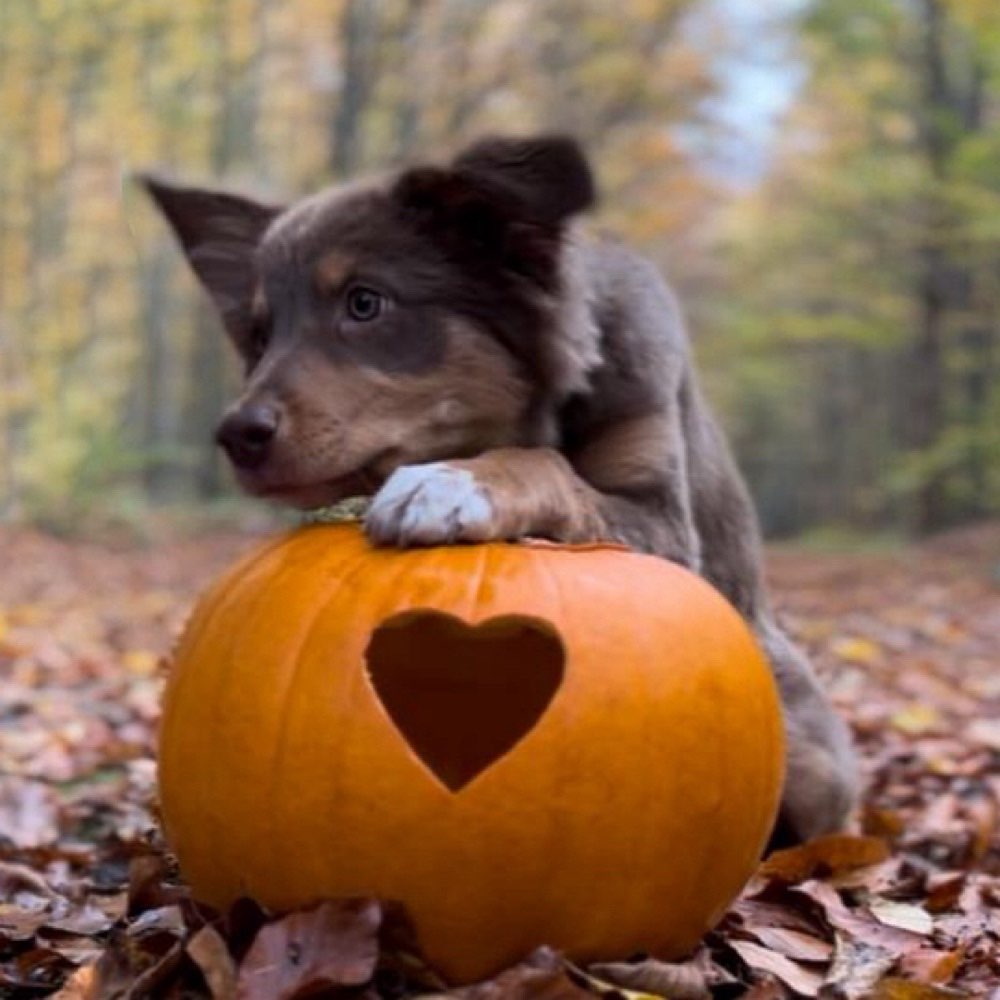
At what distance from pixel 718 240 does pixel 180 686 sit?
33.1 metres

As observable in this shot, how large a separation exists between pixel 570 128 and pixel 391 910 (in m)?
16.9

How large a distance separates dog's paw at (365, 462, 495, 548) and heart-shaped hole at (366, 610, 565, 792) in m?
0.19

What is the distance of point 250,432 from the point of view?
10.8ft

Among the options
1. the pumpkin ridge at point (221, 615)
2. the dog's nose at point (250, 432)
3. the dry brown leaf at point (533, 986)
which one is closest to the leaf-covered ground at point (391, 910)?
the dry brown leaf at point (533, 986)

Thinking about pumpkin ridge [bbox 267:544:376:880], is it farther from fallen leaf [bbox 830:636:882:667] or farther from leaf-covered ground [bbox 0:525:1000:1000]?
fallen leaf [bbox 830:636:882:667]

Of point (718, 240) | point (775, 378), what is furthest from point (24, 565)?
point (775, 378)

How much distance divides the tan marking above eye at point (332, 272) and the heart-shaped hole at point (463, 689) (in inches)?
40.7

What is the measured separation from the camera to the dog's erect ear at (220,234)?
13.7 feet

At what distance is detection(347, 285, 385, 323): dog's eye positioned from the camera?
11.8 feet

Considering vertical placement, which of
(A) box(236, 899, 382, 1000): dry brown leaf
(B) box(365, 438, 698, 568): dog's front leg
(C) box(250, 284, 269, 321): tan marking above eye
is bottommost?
(A) box(236, 899, 382, 1000): dry brown leaf

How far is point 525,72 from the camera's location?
Result: 25.3 meters

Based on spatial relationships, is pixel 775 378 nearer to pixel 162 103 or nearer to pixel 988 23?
pixel 162 103

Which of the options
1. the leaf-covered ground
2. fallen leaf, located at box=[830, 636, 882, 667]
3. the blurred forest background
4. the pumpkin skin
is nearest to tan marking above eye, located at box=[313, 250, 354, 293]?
the pumpkin skin

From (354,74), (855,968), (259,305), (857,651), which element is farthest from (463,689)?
(354,74)
